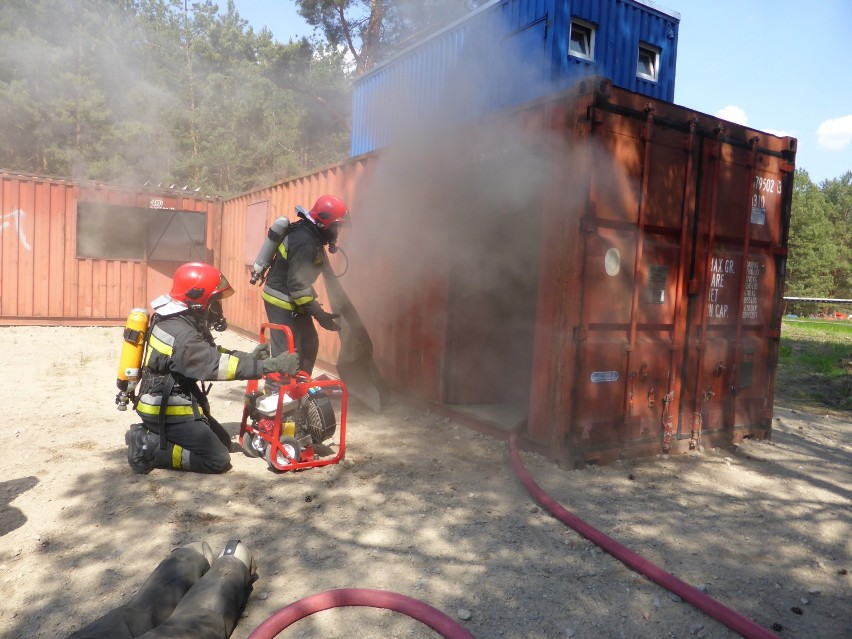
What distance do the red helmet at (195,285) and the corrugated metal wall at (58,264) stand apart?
8.78 m

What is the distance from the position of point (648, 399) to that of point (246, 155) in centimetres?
2474

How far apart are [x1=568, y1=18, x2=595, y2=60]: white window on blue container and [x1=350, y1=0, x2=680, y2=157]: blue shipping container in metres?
0.02

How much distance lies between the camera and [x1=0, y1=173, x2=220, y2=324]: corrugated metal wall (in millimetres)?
10844

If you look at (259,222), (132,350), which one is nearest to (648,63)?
(259,222)

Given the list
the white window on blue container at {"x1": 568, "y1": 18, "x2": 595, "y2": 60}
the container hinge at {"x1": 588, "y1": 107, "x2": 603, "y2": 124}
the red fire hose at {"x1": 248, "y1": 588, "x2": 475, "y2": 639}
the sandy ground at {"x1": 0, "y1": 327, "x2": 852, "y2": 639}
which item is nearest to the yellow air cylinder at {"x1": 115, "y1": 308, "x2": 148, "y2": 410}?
the sandy ground at {"x1": 0, "y1": 327, "x2": 852, "y2": 639}

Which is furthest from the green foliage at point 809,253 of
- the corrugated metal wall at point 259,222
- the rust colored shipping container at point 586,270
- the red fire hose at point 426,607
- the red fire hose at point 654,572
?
the red fire hose at point 426,607

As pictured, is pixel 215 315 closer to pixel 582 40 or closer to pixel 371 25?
pixel 582 40

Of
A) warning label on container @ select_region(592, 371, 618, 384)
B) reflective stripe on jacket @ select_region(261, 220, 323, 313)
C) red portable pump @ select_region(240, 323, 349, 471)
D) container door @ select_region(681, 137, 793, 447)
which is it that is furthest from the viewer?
reflective stripe on jacket @ select_region(261, 220, 323, 313)

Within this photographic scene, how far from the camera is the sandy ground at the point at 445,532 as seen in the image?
2.58 meters

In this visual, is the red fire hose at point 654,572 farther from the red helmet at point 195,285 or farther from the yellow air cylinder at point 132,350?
the yellow air cylinder at point 132,350

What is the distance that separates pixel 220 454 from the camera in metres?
4.05

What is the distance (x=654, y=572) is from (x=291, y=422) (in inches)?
98.4

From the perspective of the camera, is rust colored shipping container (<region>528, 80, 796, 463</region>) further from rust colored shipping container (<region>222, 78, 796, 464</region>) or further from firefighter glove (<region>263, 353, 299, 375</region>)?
firefighter glove (<region>263, 353, 299, 375</region>)

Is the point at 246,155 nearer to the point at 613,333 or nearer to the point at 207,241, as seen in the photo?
the point at 207,241
